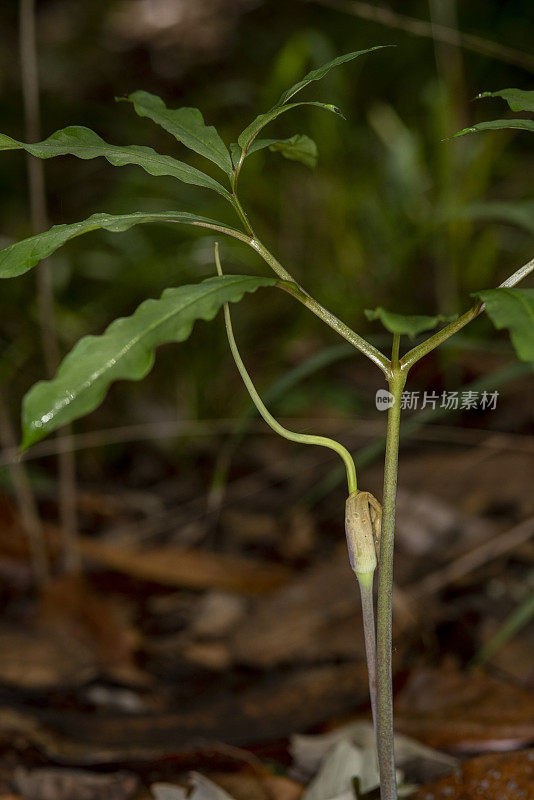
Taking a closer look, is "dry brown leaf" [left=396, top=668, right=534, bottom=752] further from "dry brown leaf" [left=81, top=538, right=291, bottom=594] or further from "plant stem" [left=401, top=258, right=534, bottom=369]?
"plant stem" [left=401, top=258, right=534, bottom=369]

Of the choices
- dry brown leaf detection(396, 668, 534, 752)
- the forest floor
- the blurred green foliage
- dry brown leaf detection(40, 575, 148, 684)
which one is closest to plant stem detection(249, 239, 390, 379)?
the forest floor

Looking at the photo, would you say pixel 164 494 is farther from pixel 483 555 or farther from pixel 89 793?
pixel 89 793

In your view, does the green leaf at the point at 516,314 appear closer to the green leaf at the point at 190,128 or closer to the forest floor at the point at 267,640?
the green leaf at the point at 190,128

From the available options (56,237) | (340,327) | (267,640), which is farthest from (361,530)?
(267,640)

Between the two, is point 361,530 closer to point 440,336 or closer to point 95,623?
point 440,336

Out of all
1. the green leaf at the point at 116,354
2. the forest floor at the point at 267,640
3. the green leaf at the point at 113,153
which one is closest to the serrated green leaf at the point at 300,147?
the green leaf at the point at 113,153

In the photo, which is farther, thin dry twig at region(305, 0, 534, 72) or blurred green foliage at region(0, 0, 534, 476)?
blurred green foliage at region(0, 0, 534, 476)

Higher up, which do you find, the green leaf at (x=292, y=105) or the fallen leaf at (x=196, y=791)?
the green leaf at (x=292, y=105)
